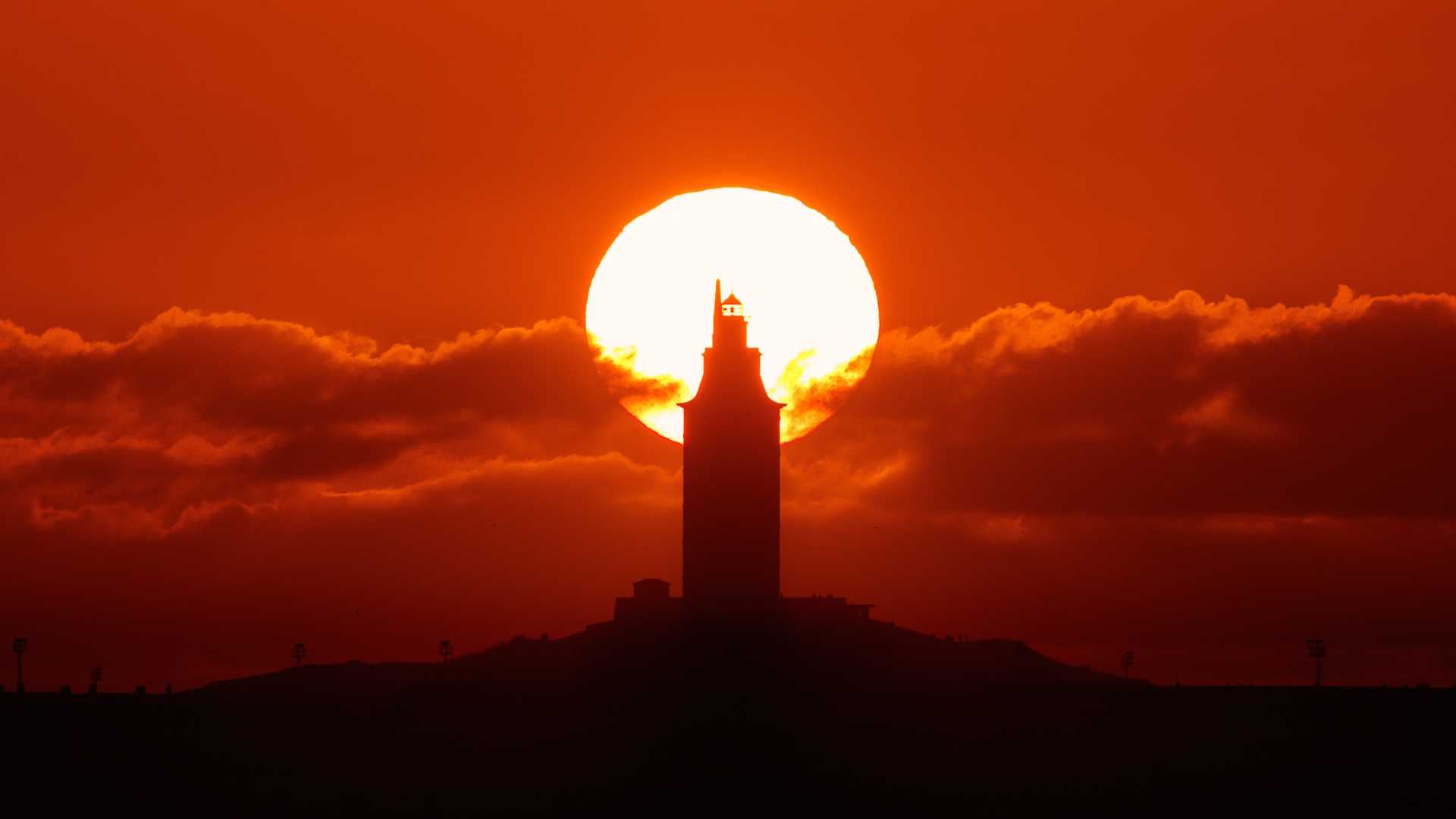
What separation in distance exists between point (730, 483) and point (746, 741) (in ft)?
39.3

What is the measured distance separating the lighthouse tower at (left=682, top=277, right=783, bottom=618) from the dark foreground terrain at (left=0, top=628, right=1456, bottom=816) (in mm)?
2535

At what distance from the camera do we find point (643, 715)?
5187 inches

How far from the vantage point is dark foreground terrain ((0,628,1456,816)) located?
131 m

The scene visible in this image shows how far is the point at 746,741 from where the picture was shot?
131250 millimetres

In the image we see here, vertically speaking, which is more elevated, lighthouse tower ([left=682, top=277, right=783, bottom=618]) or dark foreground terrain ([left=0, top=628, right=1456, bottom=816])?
lighthouse tower ([left=682, top=277, right=783, bottom=618])

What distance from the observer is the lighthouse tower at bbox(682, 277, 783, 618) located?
132m

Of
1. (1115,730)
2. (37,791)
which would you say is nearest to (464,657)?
(37,791)

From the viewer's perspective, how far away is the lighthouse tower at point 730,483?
433 feet

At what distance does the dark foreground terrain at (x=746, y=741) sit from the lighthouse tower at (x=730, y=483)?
8.32ft

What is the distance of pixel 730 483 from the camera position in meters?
132

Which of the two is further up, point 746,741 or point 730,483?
point 730,483

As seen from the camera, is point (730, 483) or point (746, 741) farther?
point (730, 483)

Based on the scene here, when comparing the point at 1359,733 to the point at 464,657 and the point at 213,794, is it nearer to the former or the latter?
the point at 464,657

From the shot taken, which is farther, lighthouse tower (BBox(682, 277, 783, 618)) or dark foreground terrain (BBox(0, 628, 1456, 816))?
lighthouse tower (BBox(682, 277, 783, 618))
